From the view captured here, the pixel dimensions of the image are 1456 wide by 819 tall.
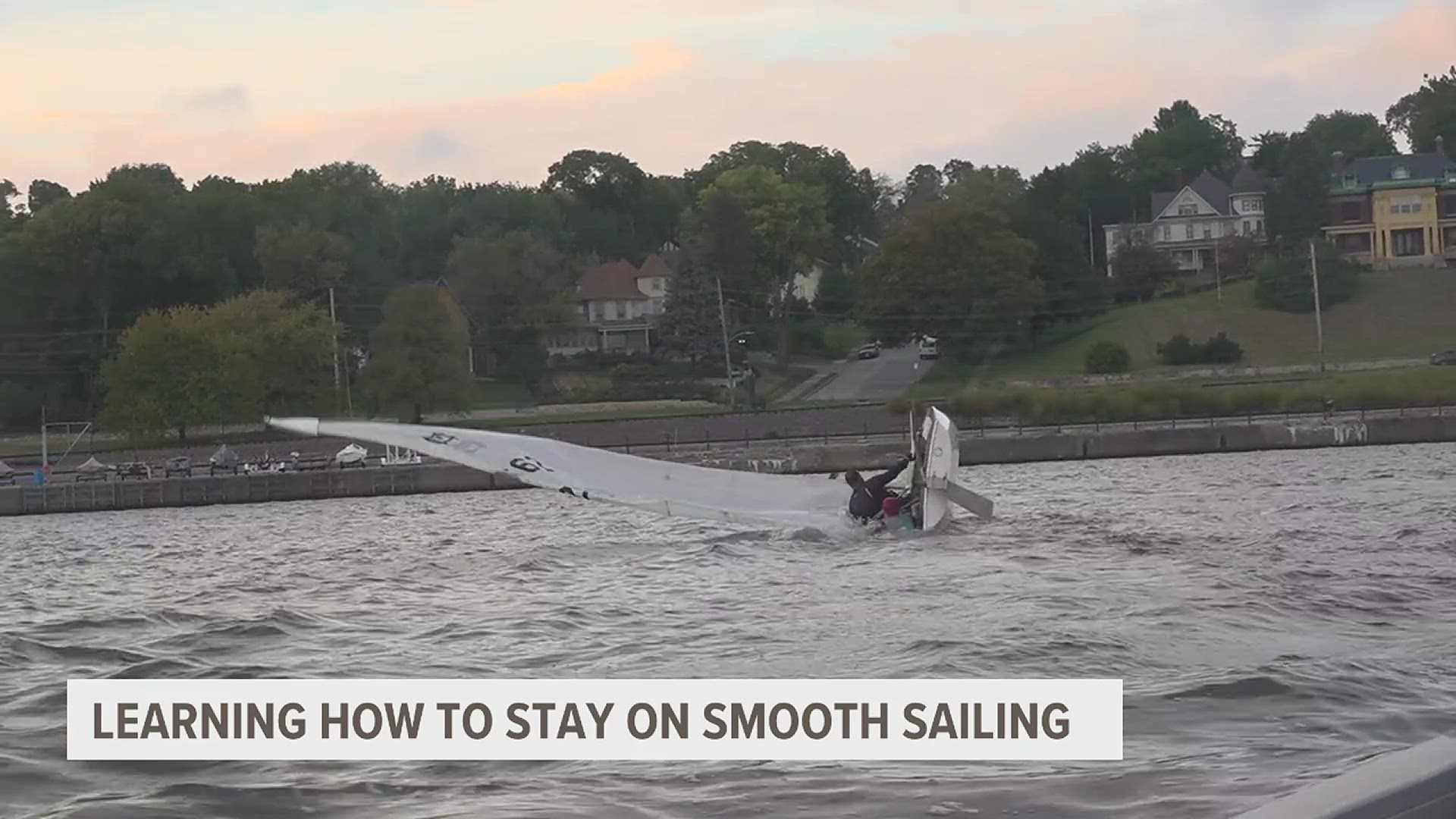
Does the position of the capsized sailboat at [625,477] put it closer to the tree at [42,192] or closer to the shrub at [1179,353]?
the shrub at [1179,353]

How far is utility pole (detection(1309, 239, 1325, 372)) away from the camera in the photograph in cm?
7519

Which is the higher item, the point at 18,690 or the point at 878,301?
the point at 878,301

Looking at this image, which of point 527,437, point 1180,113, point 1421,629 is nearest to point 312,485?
point 527,437

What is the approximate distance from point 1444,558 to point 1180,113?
136459mm

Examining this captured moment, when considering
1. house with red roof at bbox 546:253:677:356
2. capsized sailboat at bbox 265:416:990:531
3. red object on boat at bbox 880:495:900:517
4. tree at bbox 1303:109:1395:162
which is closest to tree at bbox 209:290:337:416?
house with red roof at bbox 546:253:677:356

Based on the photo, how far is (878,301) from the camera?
85.1 meters

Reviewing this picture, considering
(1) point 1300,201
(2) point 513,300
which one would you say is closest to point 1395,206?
(1) point 1300,201

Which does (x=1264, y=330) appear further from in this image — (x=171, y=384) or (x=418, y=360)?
(x=171, y=384)

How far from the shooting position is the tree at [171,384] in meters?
68.4

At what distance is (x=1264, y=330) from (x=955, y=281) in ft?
48.4

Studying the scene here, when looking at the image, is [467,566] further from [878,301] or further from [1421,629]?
[878,301]

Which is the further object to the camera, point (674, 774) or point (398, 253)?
point (398, 253)

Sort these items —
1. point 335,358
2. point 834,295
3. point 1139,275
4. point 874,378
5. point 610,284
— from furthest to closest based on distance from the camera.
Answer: point 610,284 → point 834,295 → point 1139,275 → point 874,378 → point 335,358

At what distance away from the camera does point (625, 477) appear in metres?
19.8
